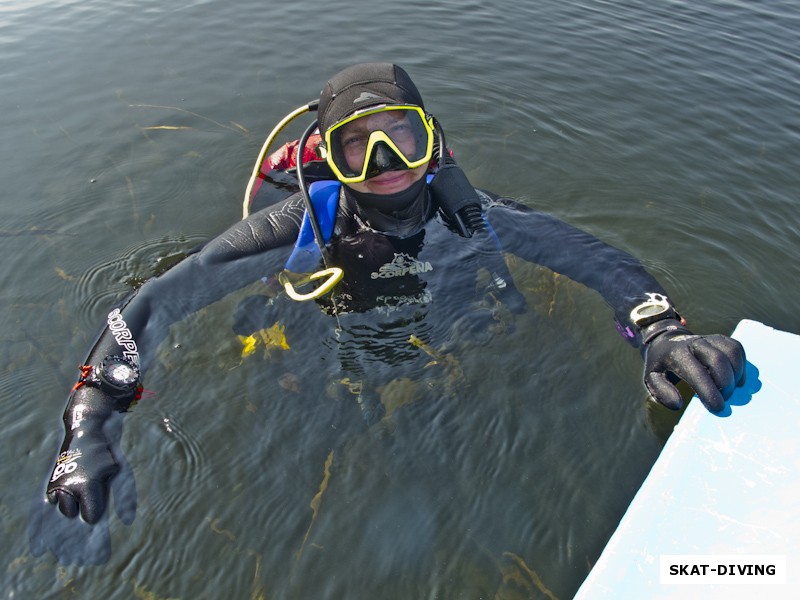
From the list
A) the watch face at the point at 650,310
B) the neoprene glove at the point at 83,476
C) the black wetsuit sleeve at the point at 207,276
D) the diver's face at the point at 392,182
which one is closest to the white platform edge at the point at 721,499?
the watch face at the point at 650,310

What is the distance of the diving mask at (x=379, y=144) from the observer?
2893 mm

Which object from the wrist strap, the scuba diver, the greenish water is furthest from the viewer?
the wrist strap

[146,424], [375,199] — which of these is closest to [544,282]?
[375,199]

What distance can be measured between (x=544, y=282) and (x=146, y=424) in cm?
240

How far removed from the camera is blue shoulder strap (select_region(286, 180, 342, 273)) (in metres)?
3.25

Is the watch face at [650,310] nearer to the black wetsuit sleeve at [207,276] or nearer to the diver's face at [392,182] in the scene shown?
the diver's face at [392,182]

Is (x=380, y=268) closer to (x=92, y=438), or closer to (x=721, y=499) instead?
(x=92, y=438)

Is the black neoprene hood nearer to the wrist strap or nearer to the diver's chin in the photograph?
the diver's chin

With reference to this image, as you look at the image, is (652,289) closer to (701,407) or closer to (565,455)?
(701,407)

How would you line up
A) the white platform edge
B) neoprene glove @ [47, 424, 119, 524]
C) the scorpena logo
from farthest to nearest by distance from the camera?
the scorpena logo
neoprene glove @ [47, 424, 119, 524]
the white platform edge

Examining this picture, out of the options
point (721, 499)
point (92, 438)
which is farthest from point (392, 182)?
point (721, 499)

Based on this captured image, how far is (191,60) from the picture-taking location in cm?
689

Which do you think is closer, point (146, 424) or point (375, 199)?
point (146, 424)

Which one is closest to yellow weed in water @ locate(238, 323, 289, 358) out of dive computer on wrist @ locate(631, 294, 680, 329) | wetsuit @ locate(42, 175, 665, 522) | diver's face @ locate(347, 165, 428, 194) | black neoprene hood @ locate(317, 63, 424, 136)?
wetsuit @ locate(42, 175, 665, 522)
